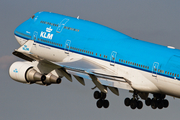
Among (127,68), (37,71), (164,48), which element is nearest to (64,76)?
(37,71)

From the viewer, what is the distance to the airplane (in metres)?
51.8

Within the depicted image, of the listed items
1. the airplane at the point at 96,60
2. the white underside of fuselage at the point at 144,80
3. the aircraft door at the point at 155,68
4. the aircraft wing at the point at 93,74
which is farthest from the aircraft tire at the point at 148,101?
the aircraft door at the point at 155,68

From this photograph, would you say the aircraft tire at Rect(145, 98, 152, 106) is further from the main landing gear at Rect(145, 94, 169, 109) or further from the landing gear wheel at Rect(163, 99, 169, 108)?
the landing gear wheel at Rect(163, 99, 169, 108)

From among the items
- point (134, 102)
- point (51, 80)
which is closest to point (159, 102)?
point (134, 102)

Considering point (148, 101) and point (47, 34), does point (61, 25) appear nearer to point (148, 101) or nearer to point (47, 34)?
point (47, 34)

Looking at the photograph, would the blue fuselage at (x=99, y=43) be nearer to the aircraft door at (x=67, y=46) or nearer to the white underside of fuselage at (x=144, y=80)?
the aircraft door at (x=67, y=46)

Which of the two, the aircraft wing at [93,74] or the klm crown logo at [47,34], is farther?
the klm crown logo at [47,34]

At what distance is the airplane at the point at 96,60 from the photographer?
5175cm

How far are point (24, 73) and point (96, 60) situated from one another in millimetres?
7381

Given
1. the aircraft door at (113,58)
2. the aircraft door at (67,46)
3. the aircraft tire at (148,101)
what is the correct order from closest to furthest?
the aircraft door at (113,58)
the aircraft door at (67,46)
the aircraft tire at (148,101)

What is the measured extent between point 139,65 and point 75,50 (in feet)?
28.1

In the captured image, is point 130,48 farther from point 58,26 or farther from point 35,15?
point 35,15

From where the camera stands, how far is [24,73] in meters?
55.3

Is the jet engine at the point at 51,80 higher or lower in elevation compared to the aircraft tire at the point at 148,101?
higher
